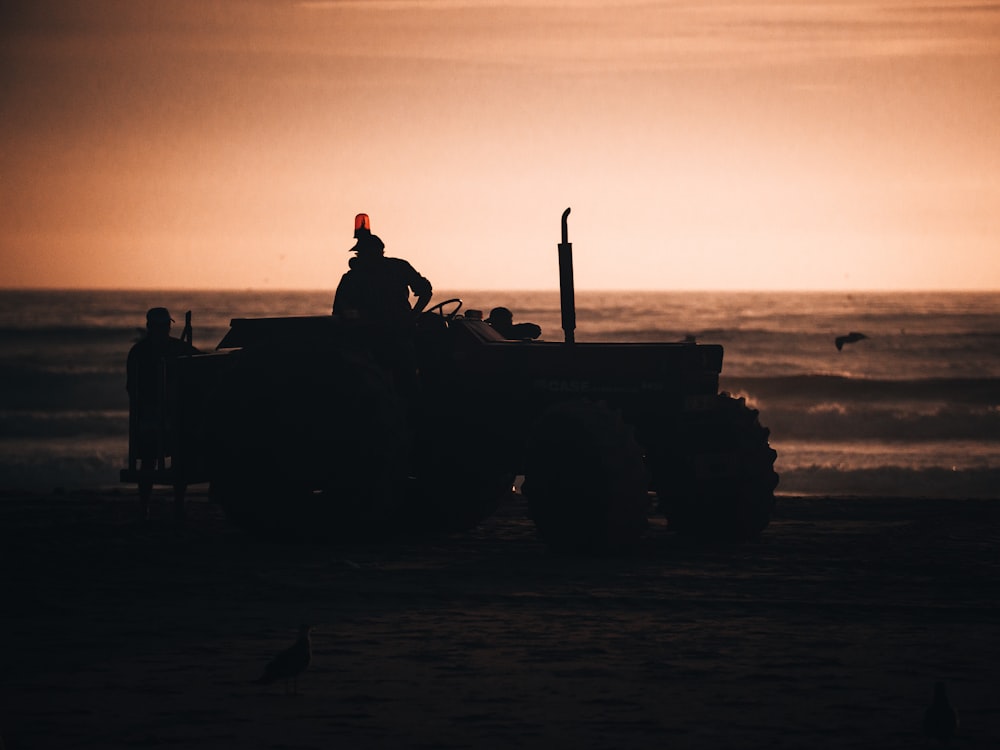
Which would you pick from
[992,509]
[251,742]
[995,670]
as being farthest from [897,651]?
[992,509]

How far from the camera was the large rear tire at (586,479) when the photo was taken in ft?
38.9

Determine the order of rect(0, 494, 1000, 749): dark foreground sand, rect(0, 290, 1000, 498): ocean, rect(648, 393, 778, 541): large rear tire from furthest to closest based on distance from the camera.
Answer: rect(0, 290, 1000, 498): ocean, rect(648, 393, 778, 541): large rear tire, rect(0, 494, 1000, 749): dark foreground sand

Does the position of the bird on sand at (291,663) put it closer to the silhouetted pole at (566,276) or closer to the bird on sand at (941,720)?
the bird on sand at (941,720)

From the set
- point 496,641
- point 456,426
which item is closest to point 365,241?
point 456,426

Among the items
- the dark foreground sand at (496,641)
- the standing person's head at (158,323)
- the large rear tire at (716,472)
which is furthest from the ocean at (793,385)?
the standing person's head at (158,323)

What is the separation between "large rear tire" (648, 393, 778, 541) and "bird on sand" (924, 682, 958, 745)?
19.0 feet

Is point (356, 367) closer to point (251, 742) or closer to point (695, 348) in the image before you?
point (695, 348)

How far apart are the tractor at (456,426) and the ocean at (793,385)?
509 millimetres

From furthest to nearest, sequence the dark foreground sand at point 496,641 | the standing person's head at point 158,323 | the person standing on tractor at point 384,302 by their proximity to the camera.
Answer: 1. the standing person's head at point 158,323
2. the person standing on tractor at point 384,302
3. the dark foreground sand at point 496,641

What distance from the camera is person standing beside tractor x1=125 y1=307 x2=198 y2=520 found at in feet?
44.9

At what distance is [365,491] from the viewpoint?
41.3 feet

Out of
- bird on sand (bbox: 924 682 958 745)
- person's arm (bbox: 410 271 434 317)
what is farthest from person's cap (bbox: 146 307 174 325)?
bird on sand (bbox: 924 682 958 745)

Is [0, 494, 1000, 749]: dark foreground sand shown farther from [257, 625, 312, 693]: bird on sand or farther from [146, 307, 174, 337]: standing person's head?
[146, 307, 174, 337]: standing person's head

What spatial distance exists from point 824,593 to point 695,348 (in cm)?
250
